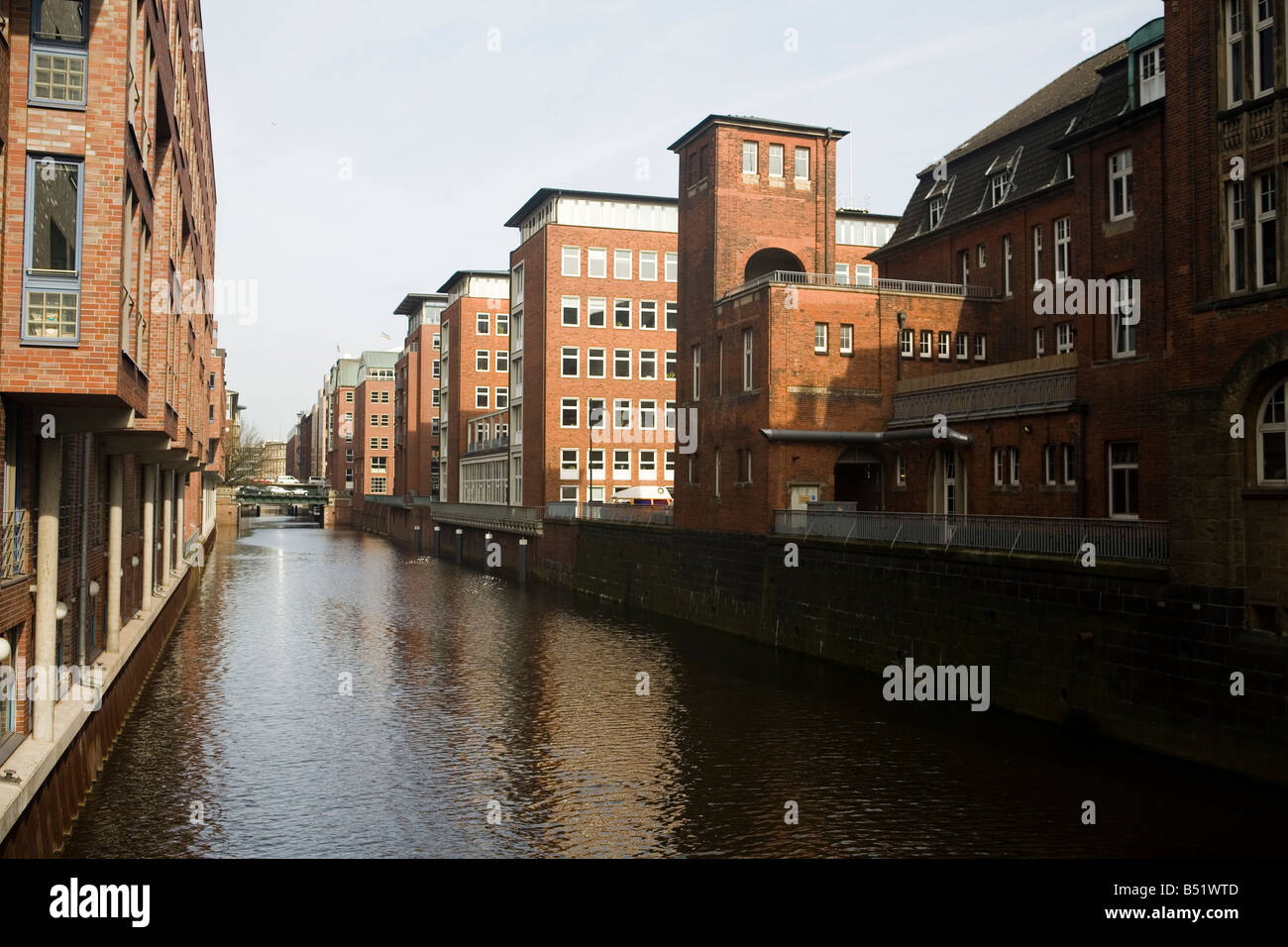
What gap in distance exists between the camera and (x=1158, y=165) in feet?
92.8

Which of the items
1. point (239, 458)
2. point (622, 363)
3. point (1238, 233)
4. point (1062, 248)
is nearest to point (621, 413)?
point (622, 363)

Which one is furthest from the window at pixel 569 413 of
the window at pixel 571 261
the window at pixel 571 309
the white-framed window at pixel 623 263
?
the white-framed window at pixel 623 263

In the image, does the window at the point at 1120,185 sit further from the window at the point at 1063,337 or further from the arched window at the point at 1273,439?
the arched window at the point at 1273,439

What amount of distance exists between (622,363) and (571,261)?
6.71m

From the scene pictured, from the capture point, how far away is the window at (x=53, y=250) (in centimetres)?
1416

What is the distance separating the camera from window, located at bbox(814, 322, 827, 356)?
37.8 metres

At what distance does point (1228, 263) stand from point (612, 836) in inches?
567

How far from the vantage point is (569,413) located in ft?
211

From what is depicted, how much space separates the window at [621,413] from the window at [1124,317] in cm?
3780

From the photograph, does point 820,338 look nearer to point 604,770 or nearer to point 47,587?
point 604,770

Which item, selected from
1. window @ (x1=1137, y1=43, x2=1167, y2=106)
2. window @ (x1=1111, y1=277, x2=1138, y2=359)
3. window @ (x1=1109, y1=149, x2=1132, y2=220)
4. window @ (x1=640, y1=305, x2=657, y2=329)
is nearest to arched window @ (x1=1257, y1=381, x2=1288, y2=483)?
window @ (x1=1111, y1=277, x2=1138, y2=359)

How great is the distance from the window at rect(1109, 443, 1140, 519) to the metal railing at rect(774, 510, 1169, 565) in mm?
5234
